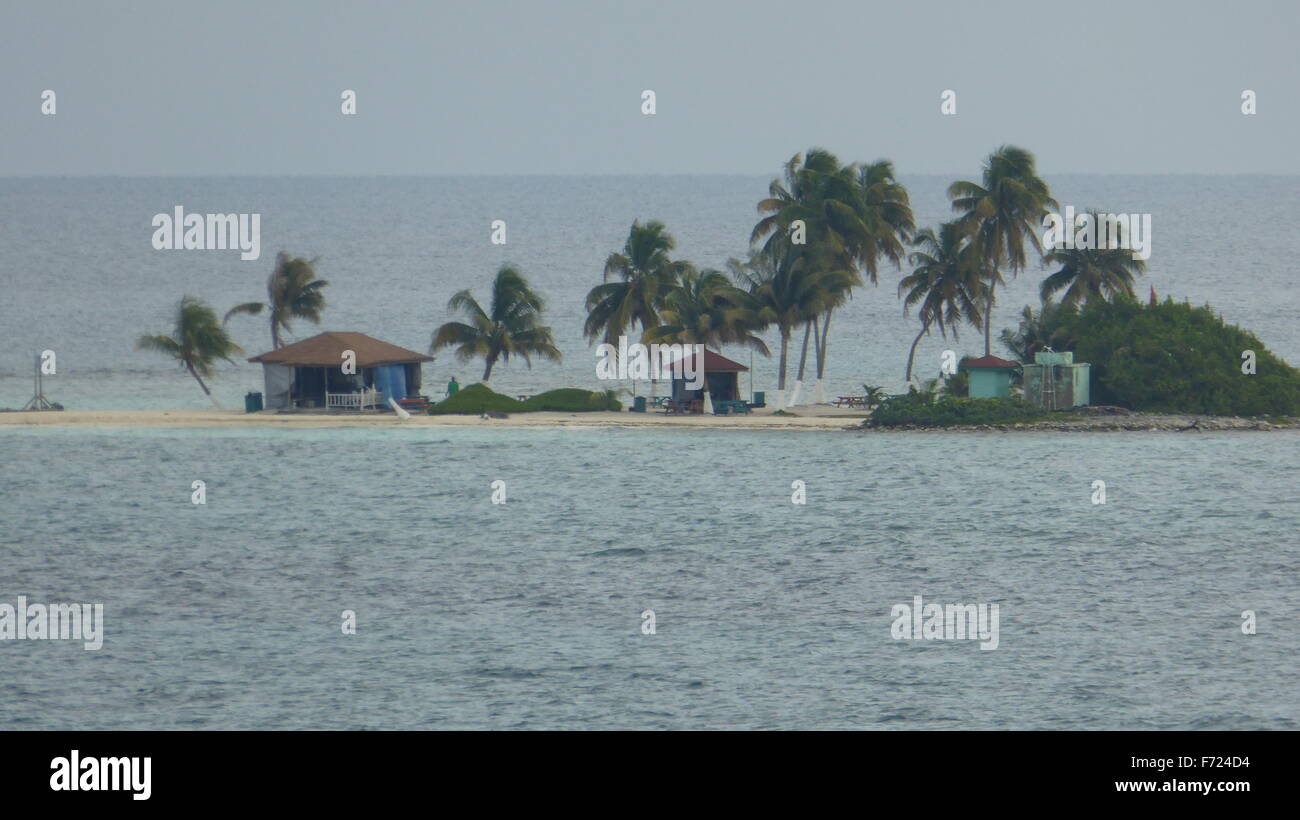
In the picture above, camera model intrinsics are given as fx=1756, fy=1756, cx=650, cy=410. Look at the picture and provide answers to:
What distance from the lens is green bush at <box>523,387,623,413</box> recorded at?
Result: 78438 mm

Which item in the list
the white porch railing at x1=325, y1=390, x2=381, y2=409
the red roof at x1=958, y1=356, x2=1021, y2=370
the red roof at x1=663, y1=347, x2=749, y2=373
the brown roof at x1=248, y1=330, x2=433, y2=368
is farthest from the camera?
the white porch railing at x1=325, y1=390, x2=381, y2=409

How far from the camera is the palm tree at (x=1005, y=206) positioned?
247ft

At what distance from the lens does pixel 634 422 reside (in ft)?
240

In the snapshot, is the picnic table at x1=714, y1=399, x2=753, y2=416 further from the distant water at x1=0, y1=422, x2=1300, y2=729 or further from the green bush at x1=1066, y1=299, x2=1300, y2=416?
the green bush at x1=1066, y1=299, x2=1300, y2=416

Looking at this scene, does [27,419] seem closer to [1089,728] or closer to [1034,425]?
[1034,425]

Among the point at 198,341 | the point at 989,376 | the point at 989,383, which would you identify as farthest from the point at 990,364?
the point at 198,341

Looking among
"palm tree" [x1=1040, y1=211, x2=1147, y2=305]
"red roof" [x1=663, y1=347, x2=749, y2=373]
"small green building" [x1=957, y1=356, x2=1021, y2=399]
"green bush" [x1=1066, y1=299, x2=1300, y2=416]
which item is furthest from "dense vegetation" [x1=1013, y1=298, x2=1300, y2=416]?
"red roof" [x1=663, y1=347, x2=749, y2=373]

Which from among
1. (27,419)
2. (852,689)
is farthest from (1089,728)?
(27,419)

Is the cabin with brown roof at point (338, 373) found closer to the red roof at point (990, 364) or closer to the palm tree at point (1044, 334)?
the red roof at point (990, 364)

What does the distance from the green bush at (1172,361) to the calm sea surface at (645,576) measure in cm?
194

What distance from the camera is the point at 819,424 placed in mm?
72500

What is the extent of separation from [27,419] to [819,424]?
36120 millimetres

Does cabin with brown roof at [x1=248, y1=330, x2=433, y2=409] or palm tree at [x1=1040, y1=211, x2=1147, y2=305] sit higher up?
palm tree at [x1=1040, y1=211, x2=1147, y2=305]
